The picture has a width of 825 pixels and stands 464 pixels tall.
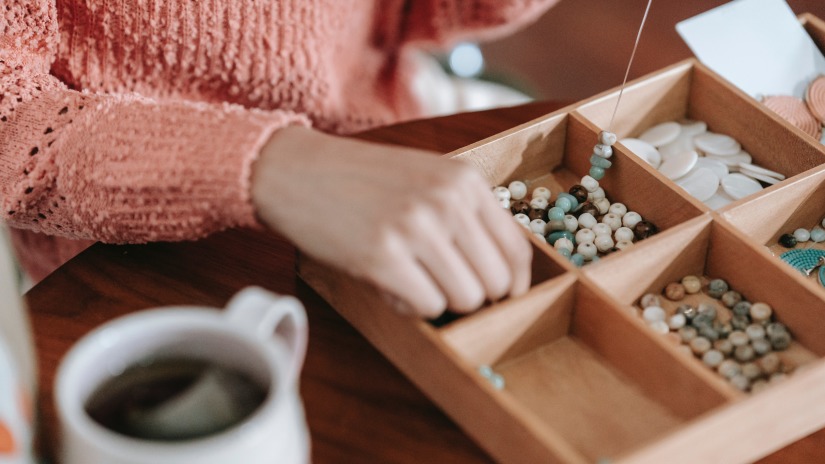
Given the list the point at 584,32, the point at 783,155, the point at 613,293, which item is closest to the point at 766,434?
the point at 613,293

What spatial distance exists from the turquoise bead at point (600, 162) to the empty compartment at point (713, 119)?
22 mm

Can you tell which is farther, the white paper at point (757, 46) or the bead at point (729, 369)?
the white paper at point (757, 46)

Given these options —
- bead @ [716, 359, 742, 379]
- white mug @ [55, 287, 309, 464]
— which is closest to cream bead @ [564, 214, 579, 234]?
bead @ [716, 359, 742, 379]

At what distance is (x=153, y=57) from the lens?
38.1 inches

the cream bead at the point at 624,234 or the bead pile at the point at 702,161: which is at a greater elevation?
the bead pile at the point at 702,161

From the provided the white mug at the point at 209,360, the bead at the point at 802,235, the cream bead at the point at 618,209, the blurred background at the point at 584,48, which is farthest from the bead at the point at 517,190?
the blurred background at the point at 584,48

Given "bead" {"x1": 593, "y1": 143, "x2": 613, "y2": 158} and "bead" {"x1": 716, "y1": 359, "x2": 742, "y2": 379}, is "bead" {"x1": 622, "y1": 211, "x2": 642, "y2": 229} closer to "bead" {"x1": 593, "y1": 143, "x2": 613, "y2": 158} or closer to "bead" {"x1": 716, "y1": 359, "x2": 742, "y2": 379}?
"bead" {"x1": 593, "y1": 143, "x2": 613, "y2": 158}

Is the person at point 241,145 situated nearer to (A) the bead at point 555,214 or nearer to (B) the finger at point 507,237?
(B) the finger at point 507,237

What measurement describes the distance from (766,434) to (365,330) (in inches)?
13.6

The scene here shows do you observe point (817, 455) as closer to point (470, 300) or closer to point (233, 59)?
point (470, 300)

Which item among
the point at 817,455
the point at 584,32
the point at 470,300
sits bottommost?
the point at 584,32

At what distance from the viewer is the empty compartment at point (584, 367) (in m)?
0.67

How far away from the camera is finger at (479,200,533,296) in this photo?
2.12ft

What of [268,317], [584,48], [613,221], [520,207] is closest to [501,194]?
[520,207]
